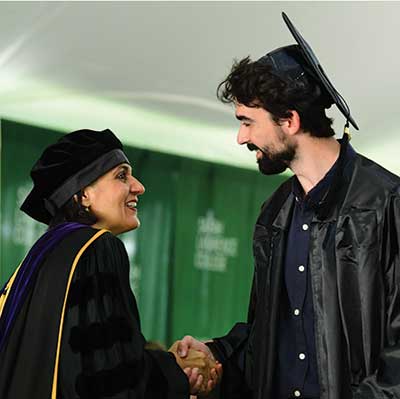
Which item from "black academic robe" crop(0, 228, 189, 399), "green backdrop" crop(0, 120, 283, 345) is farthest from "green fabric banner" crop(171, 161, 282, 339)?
"black academic robe" crop(0, 228, 189, 399)

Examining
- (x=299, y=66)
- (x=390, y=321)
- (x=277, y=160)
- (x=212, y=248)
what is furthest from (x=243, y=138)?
(x=212, y=248)

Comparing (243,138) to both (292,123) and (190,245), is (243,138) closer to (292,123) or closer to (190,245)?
(292,123)

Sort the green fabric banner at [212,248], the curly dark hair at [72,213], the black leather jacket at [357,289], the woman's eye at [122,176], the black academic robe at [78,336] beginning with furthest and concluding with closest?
1. the green fabric banner at [212,248]
2. the woman's eye at [122,176]
3. the curly dark hair at [72,213]
4. the black academic robe at [78,336]
5. the black leather jacket at [357,289]

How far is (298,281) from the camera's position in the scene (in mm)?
2621

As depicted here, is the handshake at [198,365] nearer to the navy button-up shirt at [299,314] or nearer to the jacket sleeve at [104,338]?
the jacket sleeve at [104,338]

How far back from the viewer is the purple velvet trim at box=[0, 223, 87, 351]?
2.63m

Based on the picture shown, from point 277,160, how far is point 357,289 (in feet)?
1.57

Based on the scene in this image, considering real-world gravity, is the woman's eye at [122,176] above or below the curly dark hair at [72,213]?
above

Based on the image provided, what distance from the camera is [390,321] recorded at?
241 cm

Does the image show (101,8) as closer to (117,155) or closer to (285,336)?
(117,155)

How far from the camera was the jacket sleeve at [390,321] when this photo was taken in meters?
2.30

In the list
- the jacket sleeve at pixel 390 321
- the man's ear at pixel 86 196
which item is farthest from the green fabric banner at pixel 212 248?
the jacket sleeve at pixel 390 321

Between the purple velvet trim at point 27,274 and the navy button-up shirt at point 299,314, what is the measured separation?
27.2 inches

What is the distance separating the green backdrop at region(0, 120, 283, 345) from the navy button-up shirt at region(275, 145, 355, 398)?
4.63 metres
